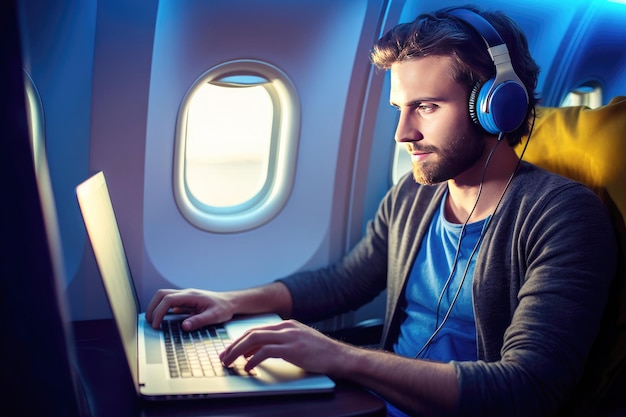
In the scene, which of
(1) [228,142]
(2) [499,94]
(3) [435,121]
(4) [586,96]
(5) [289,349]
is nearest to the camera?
(5) [289,349]

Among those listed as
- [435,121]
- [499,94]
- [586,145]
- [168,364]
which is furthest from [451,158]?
[168,364]

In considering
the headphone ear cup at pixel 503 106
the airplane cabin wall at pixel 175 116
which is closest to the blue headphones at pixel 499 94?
the headphone ear cup at pixel 503 106

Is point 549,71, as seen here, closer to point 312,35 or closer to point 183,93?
point 312,35

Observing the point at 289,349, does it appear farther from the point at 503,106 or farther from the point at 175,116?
the point at 175,116

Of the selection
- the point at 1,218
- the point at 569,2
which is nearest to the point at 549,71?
the point at 569,2

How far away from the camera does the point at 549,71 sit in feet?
8.91

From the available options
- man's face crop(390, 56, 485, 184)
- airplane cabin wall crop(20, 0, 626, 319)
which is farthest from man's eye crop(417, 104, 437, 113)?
airplane cabin wall crop(20, 0, 626, 319)

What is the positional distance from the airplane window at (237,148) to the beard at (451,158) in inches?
24.2

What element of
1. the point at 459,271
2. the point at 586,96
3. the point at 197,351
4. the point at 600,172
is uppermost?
the point at 586,96

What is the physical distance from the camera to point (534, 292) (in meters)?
1.23

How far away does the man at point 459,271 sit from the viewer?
1.14 meters

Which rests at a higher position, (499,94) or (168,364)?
(499,94)

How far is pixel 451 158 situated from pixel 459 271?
28cm

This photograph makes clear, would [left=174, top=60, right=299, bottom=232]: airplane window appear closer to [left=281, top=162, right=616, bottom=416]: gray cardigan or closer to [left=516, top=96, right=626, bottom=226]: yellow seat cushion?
[left=281, top=162, right=616, bottom=416]: gray cardigan
